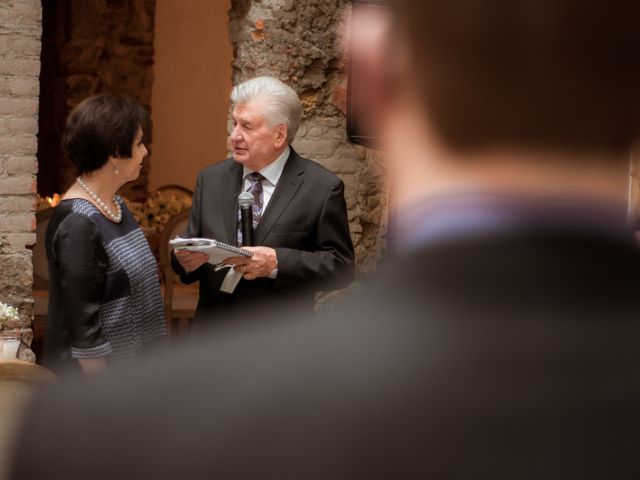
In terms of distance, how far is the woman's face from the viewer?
3.48m

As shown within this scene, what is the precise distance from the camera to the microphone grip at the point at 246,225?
143 inches

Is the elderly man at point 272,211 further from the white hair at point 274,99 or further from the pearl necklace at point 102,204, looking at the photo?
the pearl necklace at point 102,204

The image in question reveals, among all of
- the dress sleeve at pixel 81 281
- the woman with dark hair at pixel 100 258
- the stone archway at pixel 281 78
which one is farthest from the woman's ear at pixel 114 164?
the stone archway at pixel 281 78

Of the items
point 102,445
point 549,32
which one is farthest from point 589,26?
point 102,445

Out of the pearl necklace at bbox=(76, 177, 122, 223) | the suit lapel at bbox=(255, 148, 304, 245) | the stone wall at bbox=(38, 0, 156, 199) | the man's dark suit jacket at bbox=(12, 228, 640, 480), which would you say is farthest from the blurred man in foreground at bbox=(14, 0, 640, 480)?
the stone wall at bbox=(38, 0, 156, 199)

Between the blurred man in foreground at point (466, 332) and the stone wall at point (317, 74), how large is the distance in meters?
4.55

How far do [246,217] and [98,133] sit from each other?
0.54 meters

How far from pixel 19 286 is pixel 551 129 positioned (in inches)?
165

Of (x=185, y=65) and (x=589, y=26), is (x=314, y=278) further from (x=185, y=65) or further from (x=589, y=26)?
(x=185, y=65)

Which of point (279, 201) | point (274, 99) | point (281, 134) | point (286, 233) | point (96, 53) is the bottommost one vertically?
point (286, 233)

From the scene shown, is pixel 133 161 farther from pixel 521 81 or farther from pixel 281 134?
pixel 521 81

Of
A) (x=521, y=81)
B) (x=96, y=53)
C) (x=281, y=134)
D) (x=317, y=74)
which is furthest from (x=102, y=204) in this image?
(x=96, y=53)

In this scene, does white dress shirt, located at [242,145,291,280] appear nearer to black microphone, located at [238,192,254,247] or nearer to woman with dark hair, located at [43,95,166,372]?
black microphone, located at [238,192,254,247]

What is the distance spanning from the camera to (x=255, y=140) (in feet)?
12.2
